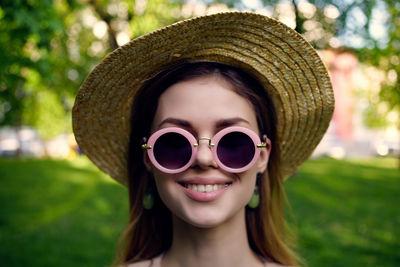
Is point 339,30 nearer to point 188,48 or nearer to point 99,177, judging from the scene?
point 188,48

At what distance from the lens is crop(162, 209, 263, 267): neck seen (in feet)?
5.95

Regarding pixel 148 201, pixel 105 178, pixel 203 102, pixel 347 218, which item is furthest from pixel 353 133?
pixel 203 102

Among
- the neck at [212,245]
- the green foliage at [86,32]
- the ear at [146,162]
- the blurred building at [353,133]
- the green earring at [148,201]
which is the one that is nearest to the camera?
the neck at [212,245]

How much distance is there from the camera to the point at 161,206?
2211mm

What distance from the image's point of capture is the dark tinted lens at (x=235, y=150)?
1589 millimetres

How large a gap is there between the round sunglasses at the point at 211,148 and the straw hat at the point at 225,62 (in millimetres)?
363

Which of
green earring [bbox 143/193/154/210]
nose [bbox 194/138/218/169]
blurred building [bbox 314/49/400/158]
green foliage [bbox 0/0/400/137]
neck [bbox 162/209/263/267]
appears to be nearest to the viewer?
nose [bbox 194/138/218/169]

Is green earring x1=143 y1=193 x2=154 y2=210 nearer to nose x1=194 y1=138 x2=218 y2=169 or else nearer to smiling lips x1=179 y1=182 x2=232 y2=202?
smiling lips x1=179 y1=182 x2=232 y2=202

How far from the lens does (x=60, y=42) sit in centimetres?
680

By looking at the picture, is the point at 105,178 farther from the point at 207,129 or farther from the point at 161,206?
the point at 207,129

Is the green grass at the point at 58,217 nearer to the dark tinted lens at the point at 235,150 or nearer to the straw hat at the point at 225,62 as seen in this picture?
the straw hat at the point at 225,62

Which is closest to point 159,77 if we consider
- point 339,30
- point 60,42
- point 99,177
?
point 339,30

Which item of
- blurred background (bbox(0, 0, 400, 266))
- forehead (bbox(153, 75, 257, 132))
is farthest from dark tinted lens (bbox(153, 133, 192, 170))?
blurred background (bbox(0, 0, 400, 266))

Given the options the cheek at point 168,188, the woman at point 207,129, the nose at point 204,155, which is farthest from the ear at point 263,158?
the cheek at point 168,188
